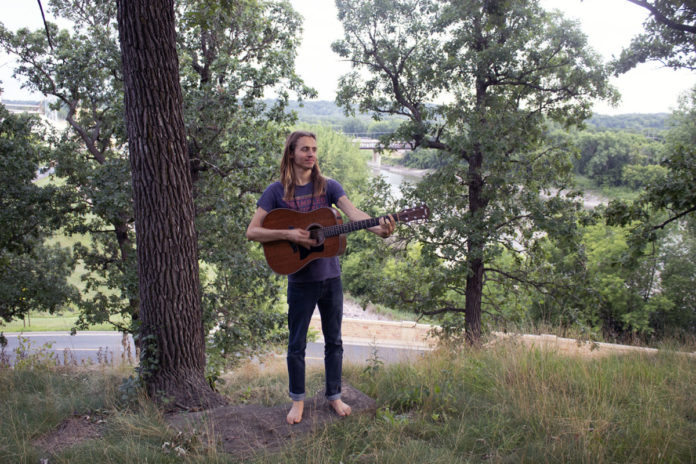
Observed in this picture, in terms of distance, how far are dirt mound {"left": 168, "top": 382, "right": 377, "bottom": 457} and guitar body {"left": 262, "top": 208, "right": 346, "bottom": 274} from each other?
1.07 meters

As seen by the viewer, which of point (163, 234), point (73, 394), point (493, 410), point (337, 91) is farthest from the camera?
point (337, 91)

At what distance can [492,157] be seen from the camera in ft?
30.5

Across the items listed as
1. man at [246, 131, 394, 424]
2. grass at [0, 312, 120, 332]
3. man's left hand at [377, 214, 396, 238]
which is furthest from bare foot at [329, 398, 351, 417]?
grass at [0, 312, 120, 332]

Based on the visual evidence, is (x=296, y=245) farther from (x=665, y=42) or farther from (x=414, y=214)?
(x=665, y=42)

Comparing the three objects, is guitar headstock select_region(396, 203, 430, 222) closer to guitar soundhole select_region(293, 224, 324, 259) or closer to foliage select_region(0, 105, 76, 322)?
guitar soundhole select_region(293, 224, 324, 259)

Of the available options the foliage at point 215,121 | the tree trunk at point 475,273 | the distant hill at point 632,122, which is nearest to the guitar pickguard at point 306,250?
the foliage at point 215,121

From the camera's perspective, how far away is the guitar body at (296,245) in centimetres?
323

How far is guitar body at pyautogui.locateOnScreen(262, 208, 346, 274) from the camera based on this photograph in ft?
10.6

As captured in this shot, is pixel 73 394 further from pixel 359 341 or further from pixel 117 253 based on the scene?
pixel 359 341

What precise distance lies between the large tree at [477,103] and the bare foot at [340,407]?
21.1ft

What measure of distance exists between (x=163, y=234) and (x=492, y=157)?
7191mm

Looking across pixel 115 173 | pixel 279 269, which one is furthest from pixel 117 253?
pixel 279 269

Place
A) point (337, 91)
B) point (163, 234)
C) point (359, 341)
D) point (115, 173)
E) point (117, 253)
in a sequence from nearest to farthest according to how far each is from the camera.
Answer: point (163, 234) < point (115, 173) < point (337, 91) < point (117, 253) < point (359, 341)

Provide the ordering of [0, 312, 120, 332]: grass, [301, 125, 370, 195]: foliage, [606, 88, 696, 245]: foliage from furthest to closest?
[301, 125, 370, 195]: foliage, [0, 312, 120, 332]: grass, [606, 88, 696, 245]: foliage
